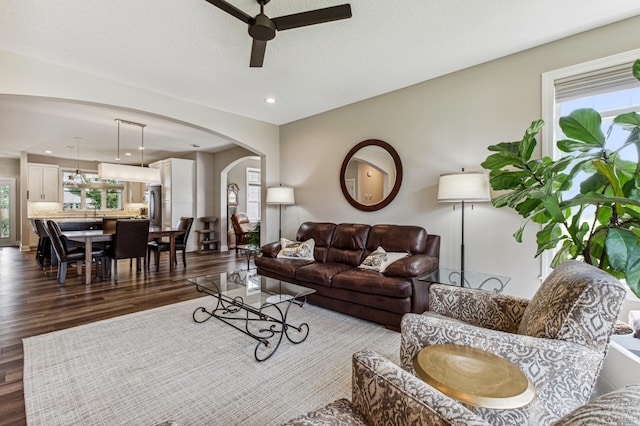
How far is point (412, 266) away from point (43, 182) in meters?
10.7

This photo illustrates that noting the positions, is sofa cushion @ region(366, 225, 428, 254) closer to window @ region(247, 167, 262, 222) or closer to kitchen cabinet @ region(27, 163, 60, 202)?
window @ region(247, 167, 262, 222)

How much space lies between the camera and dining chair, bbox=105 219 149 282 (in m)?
4.67

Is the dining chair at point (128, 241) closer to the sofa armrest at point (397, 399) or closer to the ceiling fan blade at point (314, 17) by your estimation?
the ceiling fan blade at point (314, 17)

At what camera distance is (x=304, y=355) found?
2.42 meters

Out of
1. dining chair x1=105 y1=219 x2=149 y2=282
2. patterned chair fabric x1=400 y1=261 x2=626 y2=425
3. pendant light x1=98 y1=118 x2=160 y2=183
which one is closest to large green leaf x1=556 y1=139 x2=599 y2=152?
patterned chair fabric x1=400 y1=261 x2=626 y2=425

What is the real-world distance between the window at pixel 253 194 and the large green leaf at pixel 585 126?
8376 mm

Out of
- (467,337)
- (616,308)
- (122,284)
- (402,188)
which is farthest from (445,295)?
(122,284)

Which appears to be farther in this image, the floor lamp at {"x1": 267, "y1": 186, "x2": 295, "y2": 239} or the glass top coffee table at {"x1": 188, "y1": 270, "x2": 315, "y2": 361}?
the floor lamp at {"x1": 267, "y1": 186, "x2": 295, "y2": 239}

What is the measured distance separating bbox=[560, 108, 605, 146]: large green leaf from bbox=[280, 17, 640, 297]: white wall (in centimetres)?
147

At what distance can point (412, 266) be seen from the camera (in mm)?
2926

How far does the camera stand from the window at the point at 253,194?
30.1 feet

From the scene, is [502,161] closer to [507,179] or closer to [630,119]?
[507,179]

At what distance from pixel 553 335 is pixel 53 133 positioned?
8540 mm

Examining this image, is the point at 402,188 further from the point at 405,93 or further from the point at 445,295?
the point at 445,295
